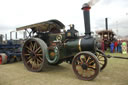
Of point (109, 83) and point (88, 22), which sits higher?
point (88, 22)

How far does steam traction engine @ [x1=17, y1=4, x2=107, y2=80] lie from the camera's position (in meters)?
3.44

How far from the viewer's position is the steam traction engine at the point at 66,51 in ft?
11.3

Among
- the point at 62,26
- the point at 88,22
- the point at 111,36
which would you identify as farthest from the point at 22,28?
the point at 111,36

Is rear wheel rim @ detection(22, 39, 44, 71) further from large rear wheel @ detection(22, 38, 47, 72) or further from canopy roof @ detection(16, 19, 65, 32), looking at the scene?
canopy roof @ detection(16, 19, 65, 32)

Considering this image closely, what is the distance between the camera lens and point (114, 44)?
1220 centimetres

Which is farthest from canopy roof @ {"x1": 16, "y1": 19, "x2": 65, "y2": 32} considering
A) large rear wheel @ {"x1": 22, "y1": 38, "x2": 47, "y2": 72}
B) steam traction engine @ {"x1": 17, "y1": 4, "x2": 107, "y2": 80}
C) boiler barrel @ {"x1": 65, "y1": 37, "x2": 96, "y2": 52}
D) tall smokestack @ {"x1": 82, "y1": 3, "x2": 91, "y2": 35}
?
tall smokestack @ {"x1": 82, "y1": 3, "x2": 91, "y2": 35}

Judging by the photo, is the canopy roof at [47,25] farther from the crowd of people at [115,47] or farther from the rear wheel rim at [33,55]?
the crowd of people at [115,47]

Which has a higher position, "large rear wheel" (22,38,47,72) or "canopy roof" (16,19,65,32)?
"canopy roof" (16,19,65,32)

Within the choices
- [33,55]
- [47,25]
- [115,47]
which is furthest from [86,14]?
[115,47]

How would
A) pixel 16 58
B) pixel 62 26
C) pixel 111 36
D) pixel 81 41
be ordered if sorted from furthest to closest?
pixel 111 36
pixel 16 58
pixel 62 26
pixel 81 41

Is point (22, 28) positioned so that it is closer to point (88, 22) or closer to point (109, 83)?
point (88, 22)

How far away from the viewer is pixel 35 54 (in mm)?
4582

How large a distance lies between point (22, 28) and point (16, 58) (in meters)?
2.46

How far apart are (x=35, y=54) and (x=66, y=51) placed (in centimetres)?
130
